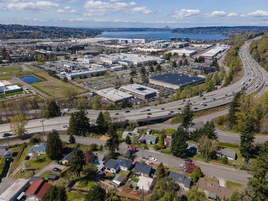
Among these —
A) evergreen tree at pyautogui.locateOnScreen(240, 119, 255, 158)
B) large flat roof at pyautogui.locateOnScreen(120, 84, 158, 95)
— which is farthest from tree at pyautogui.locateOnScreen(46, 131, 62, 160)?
large flat roof at pyautogui.locateOnScreen(120, 84, 158, 95)

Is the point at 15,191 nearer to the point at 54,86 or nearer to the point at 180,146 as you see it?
the point at 180,146

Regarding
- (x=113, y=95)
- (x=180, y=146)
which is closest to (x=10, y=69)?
(x=113, y=95)

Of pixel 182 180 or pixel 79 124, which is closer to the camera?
pixel 182 180

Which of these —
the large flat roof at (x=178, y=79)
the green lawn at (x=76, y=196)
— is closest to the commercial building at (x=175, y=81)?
the large flat roof at (x=178, y=79)

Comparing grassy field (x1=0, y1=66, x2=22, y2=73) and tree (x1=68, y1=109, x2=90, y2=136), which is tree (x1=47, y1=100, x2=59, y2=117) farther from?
grassy field (x1=0, y1=66, x2=22, y2=73)

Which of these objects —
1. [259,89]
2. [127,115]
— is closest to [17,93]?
[127,115]

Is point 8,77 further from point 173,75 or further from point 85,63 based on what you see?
point 173,75
